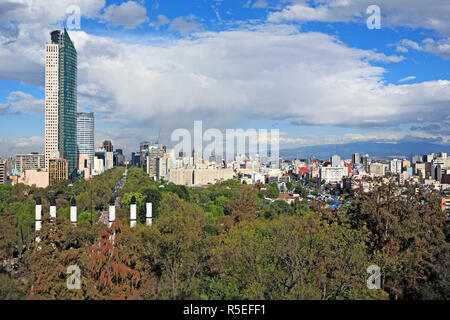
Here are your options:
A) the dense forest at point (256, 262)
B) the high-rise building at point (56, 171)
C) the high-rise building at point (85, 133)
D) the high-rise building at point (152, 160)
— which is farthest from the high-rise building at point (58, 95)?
the dense forest at point (256, 262)

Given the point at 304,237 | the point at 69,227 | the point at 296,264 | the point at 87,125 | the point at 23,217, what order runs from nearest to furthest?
the point at 296,264 → the point at 304,237 → the point at 69,227 → the point at 23,217 → the point at 87,125

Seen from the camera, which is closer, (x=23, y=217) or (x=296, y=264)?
(x=296, y=264)

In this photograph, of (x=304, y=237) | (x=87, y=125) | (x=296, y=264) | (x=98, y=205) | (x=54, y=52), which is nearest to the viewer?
(x=296, y=264)

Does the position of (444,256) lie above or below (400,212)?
below

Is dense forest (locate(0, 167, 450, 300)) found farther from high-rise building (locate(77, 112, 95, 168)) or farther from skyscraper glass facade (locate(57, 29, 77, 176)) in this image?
high-rise building (locate(77, 112, 95, 168))
